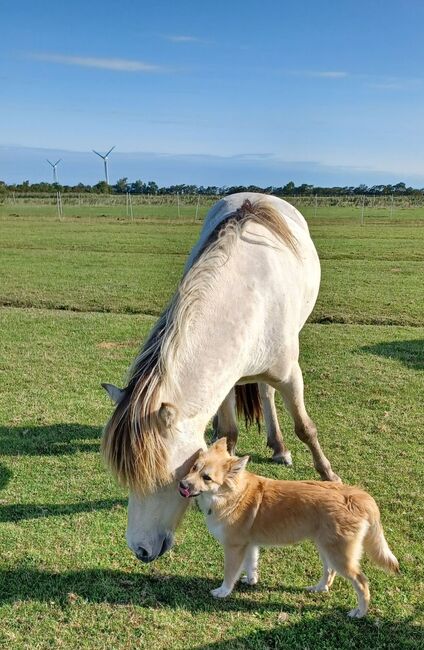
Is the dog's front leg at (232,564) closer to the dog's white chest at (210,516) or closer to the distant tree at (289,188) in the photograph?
the dog's white chest at (210,516)

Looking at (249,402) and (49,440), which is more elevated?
(249,402)

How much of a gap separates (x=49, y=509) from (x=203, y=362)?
189 centimetres

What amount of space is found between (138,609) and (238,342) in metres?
1.50

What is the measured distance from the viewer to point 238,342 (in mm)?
3135

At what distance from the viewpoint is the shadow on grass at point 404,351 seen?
712 cm

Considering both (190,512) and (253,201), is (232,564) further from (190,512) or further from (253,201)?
(253,201)

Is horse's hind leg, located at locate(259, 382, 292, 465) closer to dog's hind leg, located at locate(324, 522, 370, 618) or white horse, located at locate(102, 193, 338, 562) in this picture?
white horse, located at locate(102, 193, 338, 562)

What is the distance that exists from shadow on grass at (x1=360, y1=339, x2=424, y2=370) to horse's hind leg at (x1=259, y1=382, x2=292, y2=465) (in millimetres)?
2744

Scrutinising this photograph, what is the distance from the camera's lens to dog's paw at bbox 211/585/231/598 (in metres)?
3.05

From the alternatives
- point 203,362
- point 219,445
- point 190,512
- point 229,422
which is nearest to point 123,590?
point 190,512

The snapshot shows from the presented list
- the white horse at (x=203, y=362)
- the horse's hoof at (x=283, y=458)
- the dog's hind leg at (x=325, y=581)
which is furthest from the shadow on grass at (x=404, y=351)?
the dog's hind leg at (x=325, y=581)

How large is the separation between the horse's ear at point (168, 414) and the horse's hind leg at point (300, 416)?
153 centimetres

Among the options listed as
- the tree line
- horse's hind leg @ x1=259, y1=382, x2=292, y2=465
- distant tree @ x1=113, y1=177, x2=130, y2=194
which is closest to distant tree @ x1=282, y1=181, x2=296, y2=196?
the tree line

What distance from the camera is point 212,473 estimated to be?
2.72 meters
